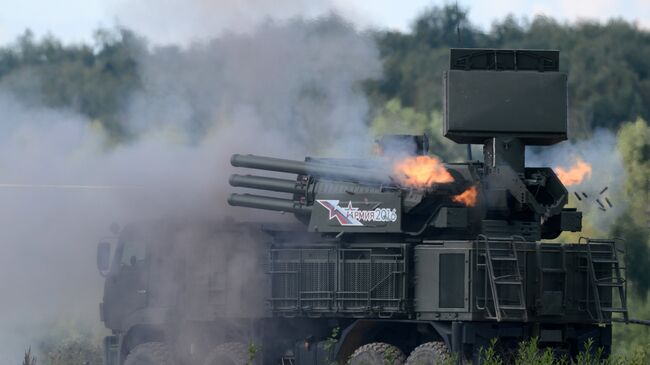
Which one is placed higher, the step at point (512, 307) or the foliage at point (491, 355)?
the step at point (512, 307)

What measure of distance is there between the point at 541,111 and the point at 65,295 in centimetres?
1570

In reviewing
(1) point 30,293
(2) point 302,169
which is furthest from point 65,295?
(2) point 302,169

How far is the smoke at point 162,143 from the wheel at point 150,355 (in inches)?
105

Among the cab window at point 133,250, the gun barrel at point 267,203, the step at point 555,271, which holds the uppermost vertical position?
the gun barrel at point 267,203

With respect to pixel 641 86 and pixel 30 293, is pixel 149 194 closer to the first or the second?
pixel 30 293

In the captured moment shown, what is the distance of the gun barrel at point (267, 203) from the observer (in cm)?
3080

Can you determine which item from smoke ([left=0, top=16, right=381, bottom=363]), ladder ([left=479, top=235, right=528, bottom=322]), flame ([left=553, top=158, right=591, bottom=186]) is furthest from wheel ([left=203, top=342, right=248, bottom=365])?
flame ([left=553, top=158, right=591, bottom=186])

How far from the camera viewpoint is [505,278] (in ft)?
91.2

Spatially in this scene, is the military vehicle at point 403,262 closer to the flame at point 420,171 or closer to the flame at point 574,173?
the flame at point 420,171

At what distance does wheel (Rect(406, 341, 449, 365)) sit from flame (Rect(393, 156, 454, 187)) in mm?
2805

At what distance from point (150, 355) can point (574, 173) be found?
831cm

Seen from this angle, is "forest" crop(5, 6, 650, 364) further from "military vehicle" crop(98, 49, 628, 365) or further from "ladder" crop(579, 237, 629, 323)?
"ladder" crop(579, 237, 629, 323)

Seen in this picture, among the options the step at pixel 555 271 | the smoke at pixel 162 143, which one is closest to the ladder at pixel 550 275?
the step at pixel 555 271

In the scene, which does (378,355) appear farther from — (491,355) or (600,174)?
(600,174)
